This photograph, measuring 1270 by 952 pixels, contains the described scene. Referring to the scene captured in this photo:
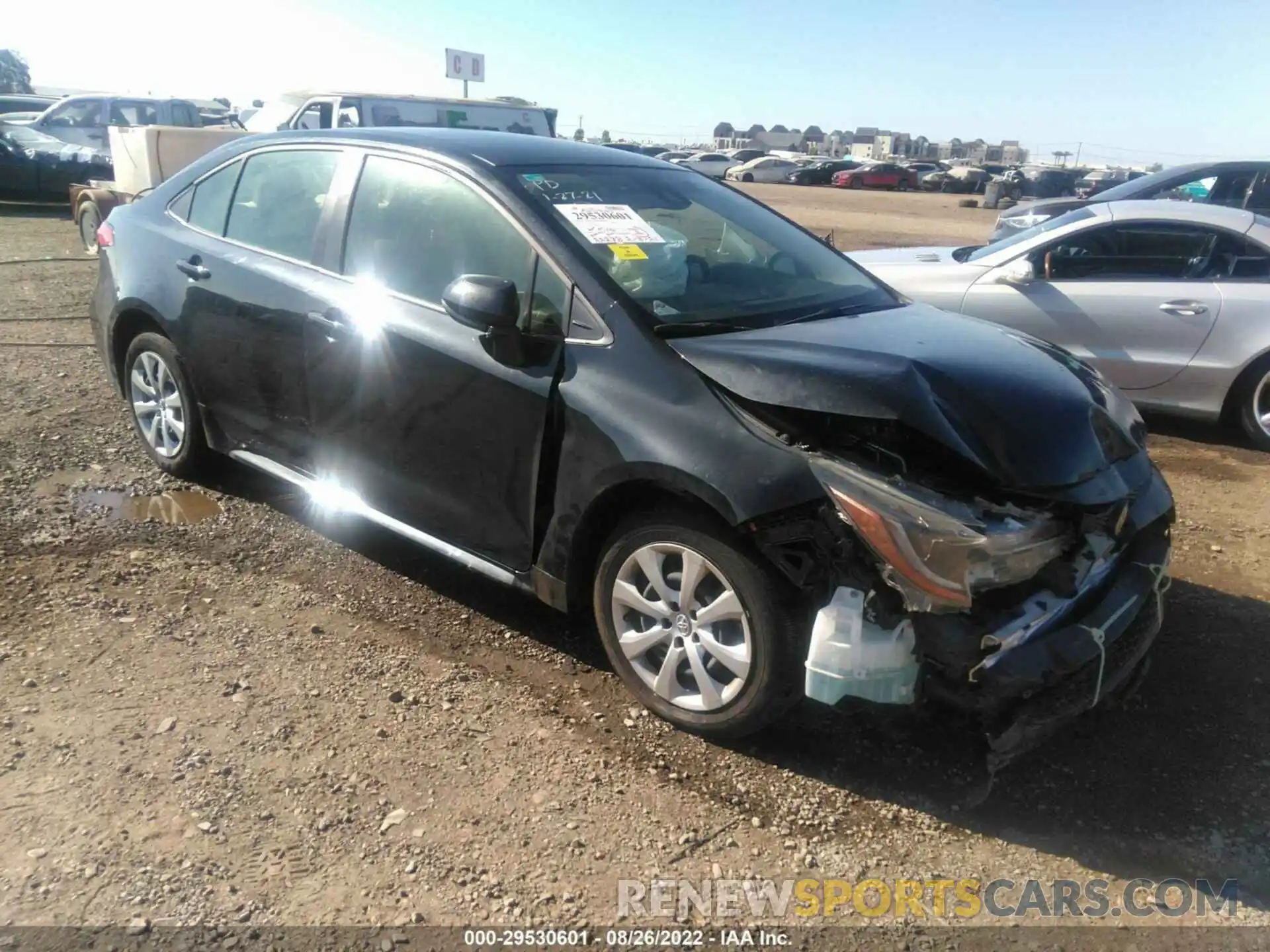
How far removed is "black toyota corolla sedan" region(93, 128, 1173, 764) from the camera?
262cm

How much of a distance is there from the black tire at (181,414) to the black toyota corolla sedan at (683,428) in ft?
0.74

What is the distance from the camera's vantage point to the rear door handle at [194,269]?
421cm

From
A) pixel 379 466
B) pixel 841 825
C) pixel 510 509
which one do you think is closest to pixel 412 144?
pixel 379 466

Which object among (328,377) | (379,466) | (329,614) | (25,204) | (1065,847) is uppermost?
(328,377)

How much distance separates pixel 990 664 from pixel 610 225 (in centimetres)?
192

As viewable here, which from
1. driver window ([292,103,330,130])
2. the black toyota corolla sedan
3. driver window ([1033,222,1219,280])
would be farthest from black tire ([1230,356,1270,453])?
driver window ([292,103,330,130])

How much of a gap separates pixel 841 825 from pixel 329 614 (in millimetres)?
2054

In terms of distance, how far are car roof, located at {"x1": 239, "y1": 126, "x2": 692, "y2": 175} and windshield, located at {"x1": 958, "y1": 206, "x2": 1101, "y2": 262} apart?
323 centimetres

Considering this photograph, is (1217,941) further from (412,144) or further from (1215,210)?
(1215,210)

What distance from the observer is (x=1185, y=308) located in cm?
590

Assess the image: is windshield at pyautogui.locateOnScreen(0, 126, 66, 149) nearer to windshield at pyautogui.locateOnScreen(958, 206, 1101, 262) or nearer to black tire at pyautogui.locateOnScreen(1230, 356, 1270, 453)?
windshield at pyautogui.locateOnScreen(958, 206, 1101, 262)

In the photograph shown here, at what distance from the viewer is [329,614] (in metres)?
Answer: 3.68

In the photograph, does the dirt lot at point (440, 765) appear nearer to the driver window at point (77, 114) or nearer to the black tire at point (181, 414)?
the black tire at point (181, 414)
